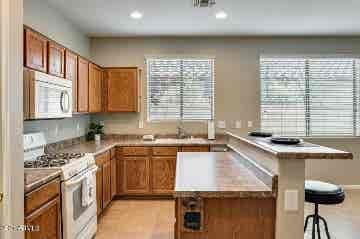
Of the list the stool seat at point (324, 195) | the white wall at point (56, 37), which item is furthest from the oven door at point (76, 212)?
the stool seat at point (324, 195)

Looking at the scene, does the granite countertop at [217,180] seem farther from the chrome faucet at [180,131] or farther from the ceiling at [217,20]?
the chrome faucet at [180,131]

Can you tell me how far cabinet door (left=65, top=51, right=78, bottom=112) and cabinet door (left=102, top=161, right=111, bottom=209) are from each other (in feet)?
2.92

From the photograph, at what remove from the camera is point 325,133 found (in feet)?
18.9

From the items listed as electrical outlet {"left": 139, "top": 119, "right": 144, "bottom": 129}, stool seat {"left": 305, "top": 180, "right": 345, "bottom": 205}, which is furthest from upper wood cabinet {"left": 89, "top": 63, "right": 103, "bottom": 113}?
stool seat {"left": 305, "top": 180, "right": 345, "bottom": 205}

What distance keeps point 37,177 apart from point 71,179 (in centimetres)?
49

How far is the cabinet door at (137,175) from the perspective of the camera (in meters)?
4.98

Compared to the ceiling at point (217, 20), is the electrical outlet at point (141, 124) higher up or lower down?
lower down

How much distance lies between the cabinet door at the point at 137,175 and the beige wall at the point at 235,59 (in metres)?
0.96

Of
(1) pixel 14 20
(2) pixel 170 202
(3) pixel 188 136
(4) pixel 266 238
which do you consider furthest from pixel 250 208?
(3) pixel 188 136

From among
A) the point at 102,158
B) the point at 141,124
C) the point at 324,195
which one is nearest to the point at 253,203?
the point at 324,195

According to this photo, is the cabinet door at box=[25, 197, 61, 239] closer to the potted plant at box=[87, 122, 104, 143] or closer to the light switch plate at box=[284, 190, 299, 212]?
the light switch plate at box=[284, 190, 299, 212]

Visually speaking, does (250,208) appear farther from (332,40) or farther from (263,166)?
(332,40)

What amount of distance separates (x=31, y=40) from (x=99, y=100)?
243 cm

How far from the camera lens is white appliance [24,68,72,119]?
273 centimetres
